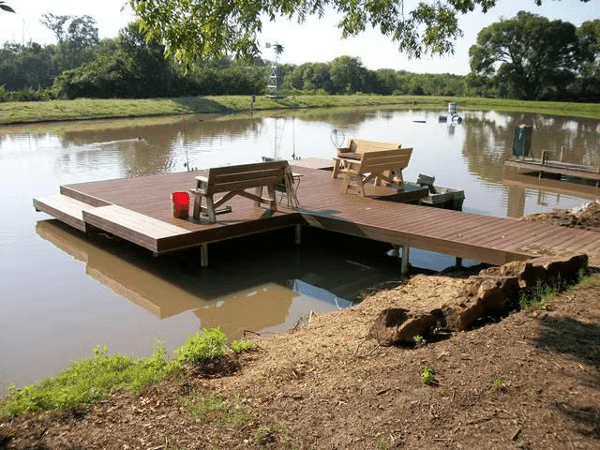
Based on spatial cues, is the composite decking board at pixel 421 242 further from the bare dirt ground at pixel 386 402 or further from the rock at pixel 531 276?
the bare dirt ground at pixel 386 402

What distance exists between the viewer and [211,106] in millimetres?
52125

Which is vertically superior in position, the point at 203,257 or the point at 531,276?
the point at 531,276

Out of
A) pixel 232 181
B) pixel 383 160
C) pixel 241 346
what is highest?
pixel 383 160

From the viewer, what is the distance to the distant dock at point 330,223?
7957 mm

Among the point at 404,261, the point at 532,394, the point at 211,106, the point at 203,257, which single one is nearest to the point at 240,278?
the point at 203,257

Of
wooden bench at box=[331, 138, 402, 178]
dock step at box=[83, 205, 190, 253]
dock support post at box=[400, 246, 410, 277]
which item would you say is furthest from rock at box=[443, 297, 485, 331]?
wooden bench at box=[331, 138, 402, 178]

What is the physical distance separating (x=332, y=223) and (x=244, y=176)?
1.51 m

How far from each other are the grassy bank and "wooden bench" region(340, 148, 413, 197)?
29.9 meters

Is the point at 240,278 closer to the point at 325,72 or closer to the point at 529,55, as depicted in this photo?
the point at 529,55

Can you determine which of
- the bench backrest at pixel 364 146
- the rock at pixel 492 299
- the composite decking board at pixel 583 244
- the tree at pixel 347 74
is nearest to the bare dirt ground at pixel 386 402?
the rock at pixel 492 299

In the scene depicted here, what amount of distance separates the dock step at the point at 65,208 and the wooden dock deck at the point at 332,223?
0.06 feet

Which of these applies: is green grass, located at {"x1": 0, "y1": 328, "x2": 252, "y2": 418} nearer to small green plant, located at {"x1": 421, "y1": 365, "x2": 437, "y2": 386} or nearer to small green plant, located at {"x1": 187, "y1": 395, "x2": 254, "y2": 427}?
small green plant, located at {"x1": 187, "y1": 395, "x2": 254, "y2": 427}

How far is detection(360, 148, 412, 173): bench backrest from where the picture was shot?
35.6 ft

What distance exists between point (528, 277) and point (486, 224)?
3.37 m
